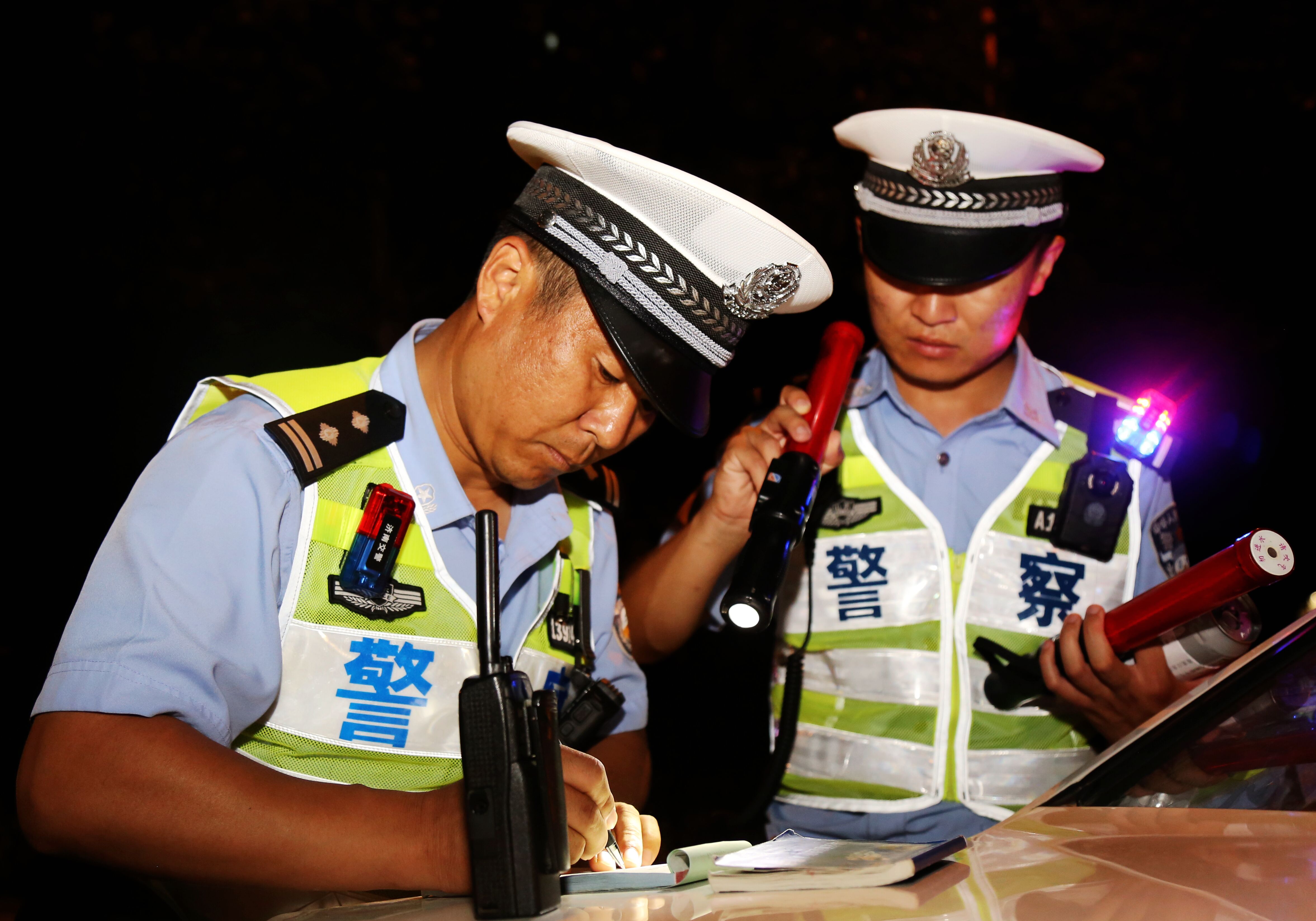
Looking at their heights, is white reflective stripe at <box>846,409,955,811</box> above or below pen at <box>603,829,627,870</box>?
above

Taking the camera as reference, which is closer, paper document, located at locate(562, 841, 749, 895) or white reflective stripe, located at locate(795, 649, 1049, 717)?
paper document, located at locate(562, 841, 749, 895)

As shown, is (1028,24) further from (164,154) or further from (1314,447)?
(164,154)

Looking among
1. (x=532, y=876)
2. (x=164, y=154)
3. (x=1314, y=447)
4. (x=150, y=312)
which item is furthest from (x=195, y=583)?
(x=1314, y=447)

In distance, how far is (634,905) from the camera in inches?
45.6

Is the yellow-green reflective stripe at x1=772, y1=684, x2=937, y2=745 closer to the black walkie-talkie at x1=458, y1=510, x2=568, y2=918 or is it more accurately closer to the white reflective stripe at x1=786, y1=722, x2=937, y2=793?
the white reflective stripe at x1=786, y1=722, x2=937, y2=793

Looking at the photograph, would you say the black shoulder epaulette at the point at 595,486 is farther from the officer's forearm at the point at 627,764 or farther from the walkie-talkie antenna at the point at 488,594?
the walkie-talkie antenna at the point at 488,594

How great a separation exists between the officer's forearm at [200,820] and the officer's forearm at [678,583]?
981 millimetres

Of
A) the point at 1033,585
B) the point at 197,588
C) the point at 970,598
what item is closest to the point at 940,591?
the point at 970,598

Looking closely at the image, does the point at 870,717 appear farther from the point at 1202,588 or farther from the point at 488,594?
the point at 488,594

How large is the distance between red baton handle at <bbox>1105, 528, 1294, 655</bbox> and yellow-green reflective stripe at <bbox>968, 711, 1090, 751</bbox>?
35 centimetres

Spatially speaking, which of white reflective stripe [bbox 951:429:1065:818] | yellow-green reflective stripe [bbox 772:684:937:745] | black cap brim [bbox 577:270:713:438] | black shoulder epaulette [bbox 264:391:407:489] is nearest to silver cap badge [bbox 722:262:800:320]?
black cap brim [bbox 577:270:713:438]

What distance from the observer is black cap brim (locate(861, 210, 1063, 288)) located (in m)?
2.11

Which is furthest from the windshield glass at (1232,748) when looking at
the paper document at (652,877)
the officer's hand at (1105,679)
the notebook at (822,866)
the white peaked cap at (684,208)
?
the white peaked cap at (684,208)

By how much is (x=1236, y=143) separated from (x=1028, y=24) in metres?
0.77
